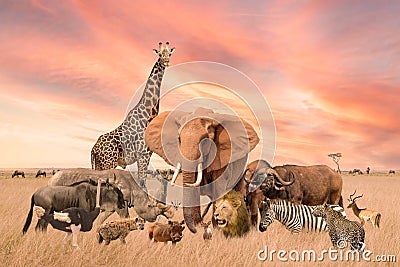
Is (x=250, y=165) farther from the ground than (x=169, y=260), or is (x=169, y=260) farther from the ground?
(x=250, y=165)

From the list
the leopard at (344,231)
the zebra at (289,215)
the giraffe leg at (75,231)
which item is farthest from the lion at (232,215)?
the giraffe leg at (75,231)

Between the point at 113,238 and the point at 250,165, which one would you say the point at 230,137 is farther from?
the point at 113,238

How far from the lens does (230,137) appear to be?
1086 centimetres

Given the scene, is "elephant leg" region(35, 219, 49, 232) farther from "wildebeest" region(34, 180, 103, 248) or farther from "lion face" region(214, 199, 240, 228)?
"lion face" region(214, 199, 240, 228)

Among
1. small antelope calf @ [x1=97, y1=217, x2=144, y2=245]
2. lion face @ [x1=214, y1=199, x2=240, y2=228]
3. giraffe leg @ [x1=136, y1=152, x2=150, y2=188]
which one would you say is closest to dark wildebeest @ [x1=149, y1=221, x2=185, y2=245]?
small antelope calf @ [x1=97, y1=217, x2=144, y2=245]

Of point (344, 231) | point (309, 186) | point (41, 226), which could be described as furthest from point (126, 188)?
point (344, 231)

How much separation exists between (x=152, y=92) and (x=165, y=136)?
389 cm

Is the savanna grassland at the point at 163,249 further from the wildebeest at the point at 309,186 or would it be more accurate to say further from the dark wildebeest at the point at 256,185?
the wildebeest at the point at 309,186

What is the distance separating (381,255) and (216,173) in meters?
4.11

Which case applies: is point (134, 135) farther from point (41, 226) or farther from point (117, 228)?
point (117, 228)

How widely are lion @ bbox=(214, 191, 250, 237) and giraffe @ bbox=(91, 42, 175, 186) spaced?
528cm

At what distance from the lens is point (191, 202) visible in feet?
31.1

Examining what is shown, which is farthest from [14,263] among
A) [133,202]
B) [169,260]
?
[133,202]

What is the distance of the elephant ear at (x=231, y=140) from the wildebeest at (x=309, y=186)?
1.02 metres
